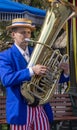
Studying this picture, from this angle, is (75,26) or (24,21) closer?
(24,21)

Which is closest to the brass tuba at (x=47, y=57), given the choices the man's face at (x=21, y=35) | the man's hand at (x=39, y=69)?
the man's hand at (x=39, y=69)

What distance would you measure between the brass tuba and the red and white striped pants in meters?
0.14

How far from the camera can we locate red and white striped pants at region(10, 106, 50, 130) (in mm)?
3484

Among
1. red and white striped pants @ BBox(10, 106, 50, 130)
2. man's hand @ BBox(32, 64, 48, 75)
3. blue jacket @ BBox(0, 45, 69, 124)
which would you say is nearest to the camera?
man's hand @ BBox(32, 64, 48, 75)

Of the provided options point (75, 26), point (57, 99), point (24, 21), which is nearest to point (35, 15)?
point (75, 26)

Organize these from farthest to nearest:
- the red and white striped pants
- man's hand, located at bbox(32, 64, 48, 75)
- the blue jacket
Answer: the red and white striped pants → the blue jacket → man's hand, located at bbox(32, 64, 48, 75)

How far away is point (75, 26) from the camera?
5660 mm

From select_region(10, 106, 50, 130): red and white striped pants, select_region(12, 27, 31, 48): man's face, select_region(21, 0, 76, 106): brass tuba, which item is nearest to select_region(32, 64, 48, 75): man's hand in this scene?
select_region(21, 0, 76, 106): brass tuba

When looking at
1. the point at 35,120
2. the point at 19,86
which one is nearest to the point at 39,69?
the point at 19,86

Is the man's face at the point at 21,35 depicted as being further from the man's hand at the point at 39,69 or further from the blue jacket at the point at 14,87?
the man's hand at the point at 39,69

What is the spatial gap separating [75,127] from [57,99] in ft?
1.54

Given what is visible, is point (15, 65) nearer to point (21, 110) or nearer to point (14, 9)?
point (21, 110)

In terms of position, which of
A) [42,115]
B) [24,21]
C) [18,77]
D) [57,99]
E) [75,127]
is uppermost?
[24,21]

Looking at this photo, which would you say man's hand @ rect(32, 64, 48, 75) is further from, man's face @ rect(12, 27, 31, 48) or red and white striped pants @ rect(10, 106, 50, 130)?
red and white striped pants @ rect(10, 106, 50, 130)
